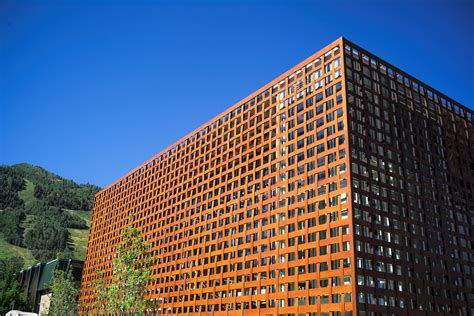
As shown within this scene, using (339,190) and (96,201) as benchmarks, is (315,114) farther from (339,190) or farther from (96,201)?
(96,201)

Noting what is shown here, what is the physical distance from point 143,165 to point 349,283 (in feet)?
261

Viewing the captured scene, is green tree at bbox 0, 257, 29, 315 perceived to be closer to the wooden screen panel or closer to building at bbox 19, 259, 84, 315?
building at bbox 19, 259, 84, 315

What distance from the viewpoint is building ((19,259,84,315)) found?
141875mm

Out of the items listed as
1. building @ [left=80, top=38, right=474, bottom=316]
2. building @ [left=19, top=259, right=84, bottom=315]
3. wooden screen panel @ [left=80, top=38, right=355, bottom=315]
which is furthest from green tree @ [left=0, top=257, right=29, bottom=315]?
building @ [left=80, top=38, right=474, bottom=316]

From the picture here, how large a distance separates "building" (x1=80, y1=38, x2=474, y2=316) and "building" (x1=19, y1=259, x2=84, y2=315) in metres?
55.7

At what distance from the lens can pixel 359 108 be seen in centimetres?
7038

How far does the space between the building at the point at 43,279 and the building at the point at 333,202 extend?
5568cm

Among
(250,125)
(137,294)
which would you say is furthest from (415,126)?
(137,294)

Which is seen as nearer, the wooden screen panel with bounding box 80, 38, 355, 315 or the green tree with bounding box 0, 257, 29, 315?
the wooden screen panel with bounding box 80, 38, 355, 315

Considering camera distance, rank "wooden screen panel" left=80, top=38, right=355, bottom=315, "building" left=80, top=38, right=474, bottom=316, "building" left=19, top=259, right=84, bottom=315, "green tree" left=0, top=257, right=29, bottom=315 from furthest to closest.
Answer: "building" left=19, top=259, right=84, bottom=315 < "green tree" left=0, top=257, right=29, bottom=315 < "wooden screen panel" left=80, top=38, right=355, bottom=315 < "building" left=80, top=38, right=474, bottom=316

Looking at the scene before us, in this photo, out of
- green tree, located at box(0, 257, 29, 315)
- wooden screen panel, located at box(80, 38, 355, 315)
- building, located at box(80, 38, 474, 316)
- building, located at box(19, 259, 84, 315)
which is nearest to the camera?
building, located at box(80, 38, 474, 316)

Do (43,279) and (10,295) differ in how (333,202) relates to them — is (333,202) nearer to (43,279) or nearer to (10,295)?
(10,295)

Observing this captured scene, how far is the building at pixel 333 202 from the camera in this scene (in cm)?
6303

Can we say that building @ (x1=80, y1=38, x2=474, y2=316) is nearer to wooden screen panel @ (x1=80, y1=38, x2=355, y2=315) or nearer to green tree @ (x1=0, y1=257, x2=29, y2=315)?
wooden screen panel @ (x1=80, y1=38, x2=355, y2=315)
